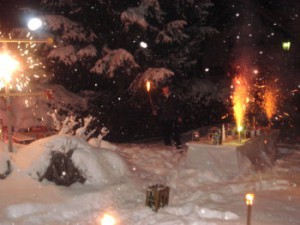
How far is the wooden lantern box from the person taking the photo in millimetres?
7859

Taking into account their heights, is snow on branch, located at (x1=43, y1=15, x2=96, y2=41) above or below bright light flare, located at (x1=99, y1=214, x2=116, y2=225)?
above

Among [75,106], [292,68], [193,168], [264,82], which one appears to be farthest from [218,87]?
[292,68]

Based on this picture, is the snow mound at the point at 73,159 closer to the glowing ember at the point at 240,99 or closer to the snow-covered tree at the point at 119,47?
the glowing ember at the point at 240,99

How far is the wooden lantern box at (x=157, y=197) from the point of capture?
A: 25.8 feet

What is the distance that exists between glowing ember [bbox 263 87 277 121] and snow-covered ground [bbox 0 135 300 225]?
15.2 feet

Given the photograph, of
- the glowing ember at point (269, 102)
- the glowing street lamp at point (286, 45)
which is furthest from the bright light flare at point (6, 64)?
the glowing street lamp at point (286, 45)

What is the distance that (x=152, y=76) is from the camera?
51.6 feet

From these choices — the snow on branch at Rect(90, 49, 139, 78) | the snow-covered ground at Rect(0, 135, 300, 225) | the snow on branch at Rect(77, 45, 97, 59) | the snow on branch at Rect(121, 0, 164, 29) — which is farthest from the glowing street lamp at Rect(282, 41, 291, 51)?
the snow-covered ground at Rect(0, 135, 300, 225)

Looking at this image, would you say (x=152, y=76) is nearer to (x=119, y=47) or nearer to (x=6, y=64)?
(x=119, y=47)

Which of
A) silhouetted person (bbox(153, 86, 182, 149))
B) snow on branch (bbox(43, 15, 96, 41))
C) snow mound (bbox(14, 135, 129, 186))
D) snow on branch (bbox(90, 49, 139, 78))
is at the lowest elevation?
snow mound (bbox(14, 135, 129, 186))

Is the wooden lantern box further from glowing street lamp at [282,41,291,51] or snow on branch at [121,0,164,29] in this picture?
glowing street lamp at [282,41,291,51]

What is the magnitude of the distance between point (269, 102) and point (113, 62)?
6.34 metres

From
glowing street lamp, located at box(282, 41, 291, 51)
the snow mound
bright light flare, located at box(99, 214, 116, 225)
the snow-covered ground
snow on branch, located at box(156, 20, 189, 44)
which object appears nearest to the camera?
bright light flare, located at box(99, 214, 116, 225)

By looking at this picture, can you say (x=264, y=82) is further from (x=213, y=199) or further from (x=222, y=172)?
(x=213, y=199)
